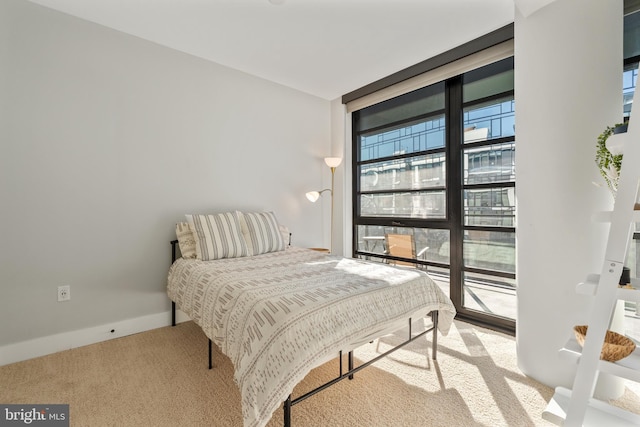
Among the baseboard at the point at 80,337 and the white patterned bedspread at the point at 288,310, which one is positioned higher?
the white patterned bedspread at the point at 288,310

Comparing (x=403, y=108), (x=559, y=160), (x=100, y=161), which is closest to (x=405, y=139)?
(x=403, y=108)

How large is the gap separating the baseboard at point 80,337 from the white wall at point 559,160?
287 centimetres

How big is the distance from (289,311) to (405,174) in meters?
2.49

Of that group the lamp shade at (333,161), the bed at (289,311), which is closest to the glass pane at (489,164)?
the bed at (289,311)

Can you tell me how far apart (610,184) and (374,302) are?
132 cm

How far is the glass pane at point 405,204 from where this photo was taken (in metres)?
3.02

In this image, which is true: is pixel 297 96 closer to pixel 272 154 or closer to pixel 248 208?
pixel 272 154

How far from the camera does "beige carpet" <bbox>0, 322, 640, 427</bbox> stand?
1.49 metres

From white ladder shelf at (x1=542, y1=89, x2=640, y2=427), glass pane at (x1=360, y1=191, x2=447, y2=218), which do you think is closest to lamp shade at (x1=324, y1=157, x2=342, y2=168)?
glass pane at (x1=360, y1=191, x2=447, y2=218)

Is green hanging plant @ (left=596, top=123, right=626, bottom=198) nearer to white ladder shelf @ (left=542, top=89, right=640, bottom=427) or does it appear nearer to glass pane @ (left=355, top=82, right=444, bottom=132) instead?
white ladder shelf @ (left=542, top=89, right=640, bottom=427)

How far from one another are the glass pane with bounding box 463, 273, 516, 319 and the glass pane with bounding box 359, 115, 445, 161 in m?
1.37

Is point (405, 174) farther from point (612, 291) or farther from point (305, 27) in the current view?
point (612, 291)

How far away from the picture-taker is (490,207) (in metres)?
2.62

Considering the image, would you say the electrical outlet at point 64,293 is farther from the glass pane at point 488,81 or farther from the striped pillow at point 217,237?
the glass pane at point 488,81
